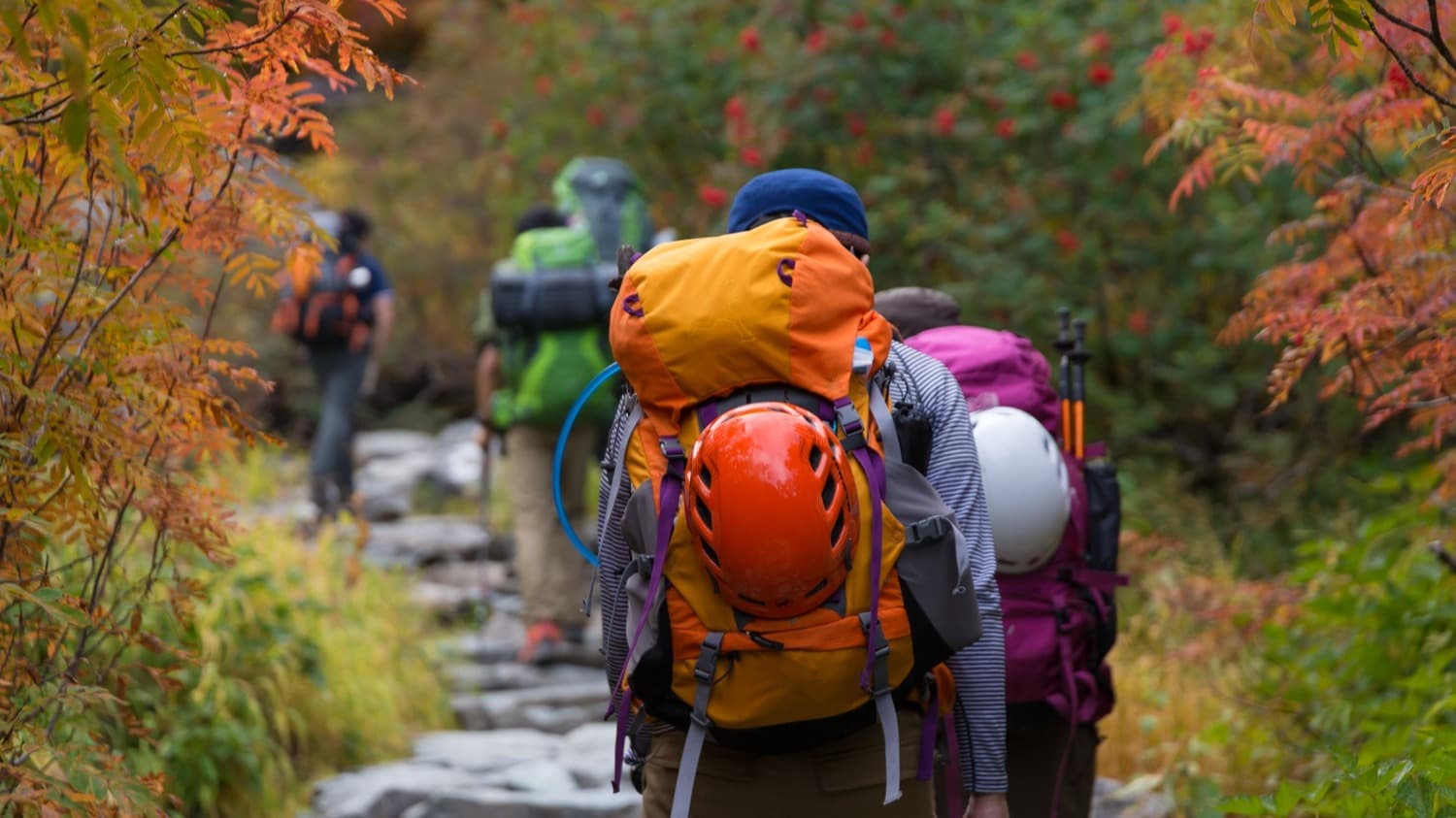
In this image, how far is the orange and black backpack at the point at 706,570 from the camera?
2.44 meters

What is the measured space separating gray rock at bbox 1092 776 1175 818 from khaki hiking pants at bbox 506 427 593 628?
316cm

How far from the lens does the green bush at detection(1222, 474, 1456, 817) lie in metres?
4.18

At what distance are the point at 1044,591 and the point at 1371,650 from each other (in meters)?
1.85

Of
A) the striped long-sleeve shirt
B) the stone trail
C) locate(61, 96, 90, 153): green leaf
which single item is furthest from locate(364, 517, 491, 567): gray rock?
locate(61, 96, 90, 153): green leaf

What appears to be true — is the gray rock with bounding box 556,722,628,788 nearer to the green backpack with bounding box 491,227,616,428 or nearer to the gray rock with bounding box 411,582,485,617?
the green backpack with bounding box 491,227,616,428

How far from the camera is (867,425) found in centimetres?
259

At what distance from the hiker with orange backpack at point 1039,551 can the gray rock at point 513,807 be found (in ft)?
6.78

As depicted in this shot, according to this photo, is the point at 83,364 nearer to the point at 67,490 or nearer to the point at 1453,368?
the point at 67,490

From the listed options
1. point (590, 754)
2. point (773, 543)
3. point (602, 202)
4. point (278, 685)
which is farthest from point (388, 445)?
point (773, 543)

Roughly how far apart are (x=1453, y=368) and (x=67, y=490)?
280cm

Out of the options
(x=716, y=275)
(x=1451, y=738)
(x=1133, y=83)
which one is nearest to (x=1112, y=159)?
(x=1133, y=83)

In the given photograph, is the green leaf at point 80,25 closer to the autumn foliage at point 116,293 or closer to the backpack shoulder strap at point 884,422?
the autumn foliage at point 116,293

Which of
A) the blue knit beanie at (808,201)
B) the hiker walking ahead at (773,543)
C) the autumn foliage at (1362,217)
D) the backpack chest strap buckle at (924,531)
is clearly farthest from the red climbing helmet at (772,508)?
the autumn foliage at (1362,217)

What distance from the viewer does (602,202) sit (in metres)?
8.18
